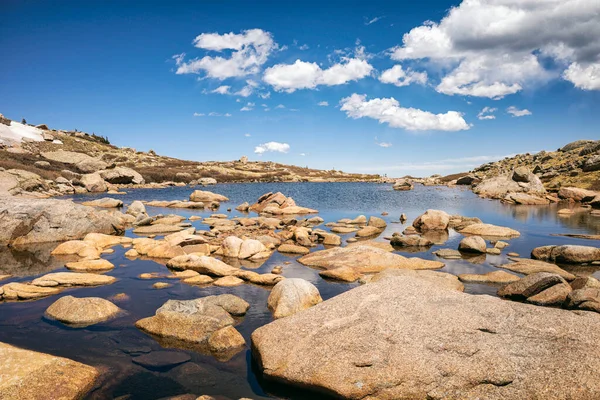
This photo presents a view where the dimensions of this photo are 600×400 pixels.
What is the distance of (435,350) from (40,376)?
8.91 m

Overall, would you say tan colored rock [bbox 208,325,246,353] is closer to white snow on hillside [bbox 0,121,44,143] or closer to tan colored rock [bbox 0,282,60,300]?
tan colored rock [bbox 0,282,60,300]

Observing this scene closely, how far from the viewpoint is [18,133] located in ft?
356

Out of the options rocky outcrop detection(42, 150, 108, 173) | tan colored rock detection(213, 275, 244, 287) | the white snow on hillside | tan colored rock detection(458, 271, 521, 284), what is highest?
the white snow on hillside

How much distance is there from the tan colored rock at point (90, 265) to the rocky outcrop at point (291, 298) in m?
9.80

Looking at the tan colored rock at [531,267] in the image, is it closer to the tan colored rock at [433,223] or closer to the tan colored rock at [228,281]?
the tan colored rock at [433,223]

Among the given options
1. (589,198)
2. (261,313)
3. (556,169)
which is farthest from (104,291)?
(556,169)

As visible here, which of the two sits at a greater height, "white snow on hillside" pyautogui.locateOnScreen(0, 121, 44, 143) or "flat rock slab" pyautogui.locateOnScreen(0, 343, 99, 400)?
"white snow on hillside" pyautogui.locateOnScreen(0, 121, 44, 143)

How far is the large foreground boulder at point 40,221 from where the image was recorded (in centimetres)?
Result: 2386

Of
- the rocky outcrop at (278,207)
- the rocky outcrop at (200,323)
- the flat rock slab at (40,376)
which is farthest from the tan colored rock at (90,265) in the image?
the rocky outcrop at (278,207)

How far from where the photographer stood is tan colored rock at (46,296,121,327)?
11.9 metres

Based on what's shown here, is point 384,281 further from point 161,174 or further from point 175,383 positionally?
point 161,174

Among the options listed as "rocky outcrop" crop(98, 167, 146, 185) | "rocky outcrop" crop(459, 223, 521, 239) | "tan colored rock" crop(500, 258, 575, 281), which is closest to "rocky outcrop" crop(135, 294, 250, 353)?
"tan colored rock" crop(500, 258, 575, 281)

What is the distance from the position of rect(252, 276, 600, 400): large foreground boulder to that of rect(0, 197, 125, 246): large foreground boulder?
2098 centimetres

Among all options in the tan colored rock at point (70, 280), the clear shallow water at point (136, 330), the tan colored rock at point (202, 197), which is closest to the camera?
the clear shallow water at point (136, 330)
